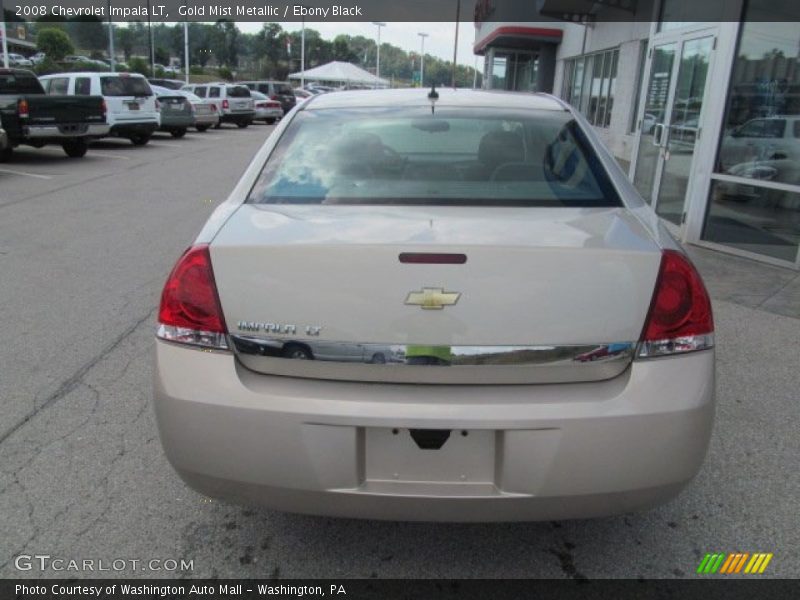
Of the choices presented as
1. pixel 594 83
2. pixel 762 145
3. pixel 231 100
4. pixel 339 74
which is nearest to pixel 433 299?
pixel 762 145

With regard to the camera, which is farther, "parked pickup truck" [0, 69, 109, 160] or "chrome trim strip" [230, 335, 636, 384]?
"parked pickup truck" [0, 69, 109, 160]

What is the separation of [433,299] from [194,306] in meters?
0.77

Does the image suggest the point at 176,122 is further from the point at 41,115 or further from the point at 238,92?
the point at 238,92

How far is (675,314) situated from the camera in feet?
7.00

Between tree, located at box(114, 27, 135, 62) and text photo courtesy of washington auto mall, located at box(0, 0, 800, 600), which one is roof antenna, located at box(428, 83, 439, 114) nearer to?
text photo courtesy of washington auto mall, located at box(0, 0, 800, 600)

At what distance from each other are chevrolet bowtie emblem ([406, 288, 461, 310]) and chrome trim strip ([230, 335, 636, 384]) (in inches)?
4.8

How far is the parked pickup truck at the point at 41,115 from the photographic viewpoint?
1342 cm

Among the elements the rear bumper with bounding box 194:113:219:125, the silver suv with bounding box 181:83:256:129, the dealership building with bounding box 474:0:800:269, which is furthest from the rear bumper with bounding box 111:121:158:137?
the dealership building with bounding box 474:0:800:269

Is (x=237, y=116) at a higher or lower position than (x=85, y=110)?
lower

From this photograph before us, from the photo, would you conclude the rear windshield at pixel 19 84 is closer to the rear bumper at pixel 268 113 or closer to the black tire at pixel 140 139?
the black tire at pixel 140 139

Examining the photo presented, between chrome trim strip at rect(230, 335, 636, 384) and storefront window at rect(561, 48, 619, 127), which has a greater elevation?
storefront window at rect(561, 48, 619, 127)

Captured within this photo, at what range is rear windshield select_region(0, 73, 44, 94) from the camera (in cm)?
1384

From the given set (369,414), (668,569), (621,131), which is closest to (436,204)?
(369,414)

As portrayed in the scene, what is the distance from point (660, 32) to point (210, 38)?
341 ft
